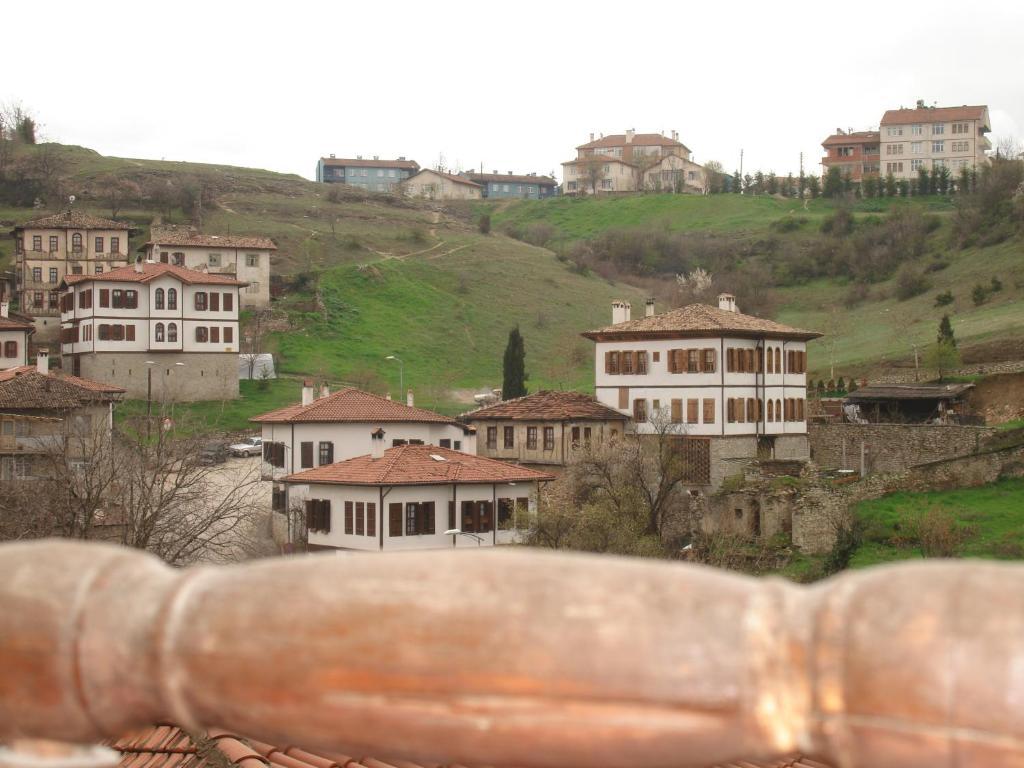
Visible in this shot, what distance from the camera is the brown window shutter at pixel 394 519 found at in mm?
36250

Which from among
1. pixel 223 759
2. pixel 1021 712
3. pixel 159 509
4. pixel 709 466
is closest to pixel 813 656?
pixel 1021 712

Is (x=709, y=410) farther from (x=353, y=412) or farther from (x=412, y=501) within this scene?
(x=412, y=501)

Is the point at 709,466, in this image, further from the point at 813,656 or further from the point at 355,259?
the point at 355,259

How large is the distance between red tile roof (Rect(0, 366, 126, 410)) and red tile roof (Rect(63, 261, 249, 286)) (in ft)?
40.0

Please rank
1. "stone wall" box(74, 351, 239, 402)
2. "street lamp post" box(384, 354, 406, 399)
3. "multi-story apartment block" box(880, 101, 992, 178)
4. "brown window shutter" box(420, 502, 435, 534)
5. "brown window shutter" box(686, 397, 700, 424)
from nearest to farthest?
"brown window shutter" box(420, 502, 435, 534)
"brown window shutter" box(686, 397, 700, 424)
"stone wall" box(74, 351, 239, 402)
"street lamp post" box(384, 354, 406, 399)
"multi-story apartment block" box(880, 101, 992, 178)

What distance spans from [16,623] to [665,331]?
1773 inches

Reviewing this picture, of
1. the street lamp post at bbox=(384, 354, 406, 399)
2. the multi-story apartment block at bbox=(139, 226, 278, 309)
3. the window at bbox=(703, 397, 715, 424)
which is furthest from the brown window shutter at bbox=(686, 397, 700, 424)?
the multi-story apartment block at bbox=(139, 226, 278, 309)

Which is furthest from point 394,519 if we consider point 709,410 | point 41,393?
point 41,393

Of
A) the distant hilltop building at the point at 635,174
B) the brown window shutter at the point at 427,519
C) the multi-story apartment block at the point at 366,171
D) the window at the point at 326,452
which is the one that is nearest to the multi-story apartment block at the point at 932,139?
the distant hilltop building at the point at 635,174

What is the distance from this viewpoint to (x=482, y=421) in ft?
156

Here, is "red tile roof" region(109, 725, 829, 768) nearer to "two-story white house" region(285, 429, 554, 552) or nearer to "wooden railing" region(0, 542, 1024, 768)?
"wooden railing" region(0, 542, 1024, 768)

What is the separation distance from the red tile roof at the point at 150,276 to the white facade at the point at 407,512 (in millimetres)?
26328

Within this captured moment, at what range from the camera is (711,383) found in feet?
150

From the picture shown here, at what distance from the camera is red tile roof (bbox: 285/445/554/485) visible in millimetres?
36531
